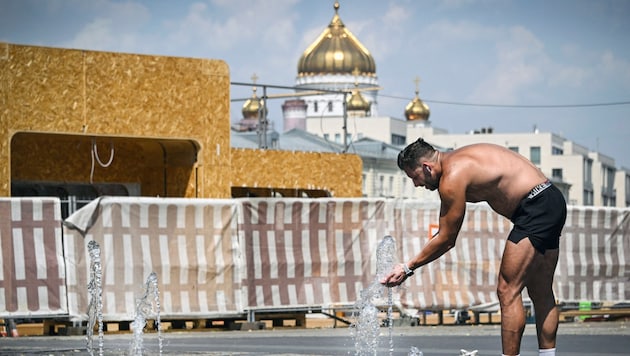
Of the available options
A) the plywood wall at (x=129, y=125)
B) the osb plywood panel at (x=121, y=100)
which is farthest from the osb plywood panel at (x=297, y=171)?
the osb plywood panel at (x=121, y=100)

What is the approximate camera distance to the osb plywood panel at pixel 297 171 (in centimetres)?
2845

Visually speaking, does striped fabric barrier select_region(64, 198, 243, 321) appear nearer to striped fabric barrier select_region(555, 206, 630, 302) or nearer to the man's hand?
striped fabric barrier select_region(555, 206, 630, 302)

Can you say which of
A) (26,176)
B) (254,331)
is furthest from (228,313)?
(26,176)

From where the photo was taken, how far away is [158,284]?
19.0 m

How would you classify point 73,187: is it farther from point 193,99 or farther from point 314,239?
point 314,239

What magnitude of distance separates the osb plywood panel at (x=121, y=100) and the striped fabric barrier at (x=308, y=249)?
5558mm

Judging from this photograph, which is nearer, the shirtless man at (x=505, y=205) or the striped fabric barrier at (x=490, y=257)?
the shirtless man at (x=505, y=205)

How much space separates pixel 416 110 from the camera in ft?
579

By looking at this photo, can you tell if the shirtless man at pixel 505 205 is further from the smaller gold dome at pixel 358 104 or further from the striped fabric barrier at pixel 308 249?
the smaller gold dome at pixel 358 104

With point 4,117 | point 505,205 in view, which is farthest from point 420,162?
point 4,117

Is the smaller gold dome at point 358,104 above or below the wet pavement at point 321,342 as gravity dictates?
above

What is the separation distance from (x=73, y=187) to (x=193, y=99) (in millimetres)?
4711

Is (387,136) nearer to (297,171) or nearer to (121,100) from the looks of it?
(297,171)

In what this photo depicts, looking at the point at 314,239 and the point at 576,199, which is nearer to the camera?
the point at 314,239
